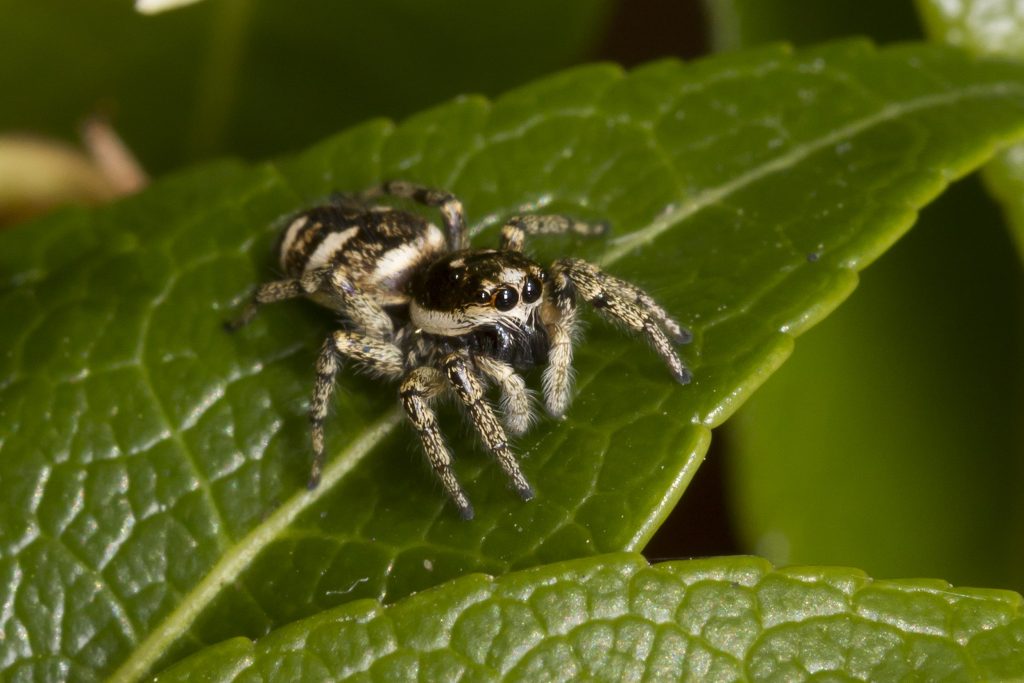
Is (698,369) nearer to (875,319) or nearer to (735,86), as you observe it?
(735,86)

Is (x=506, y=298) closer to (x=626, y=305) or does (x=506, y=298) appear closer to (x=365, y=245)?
(x=626, y=305)

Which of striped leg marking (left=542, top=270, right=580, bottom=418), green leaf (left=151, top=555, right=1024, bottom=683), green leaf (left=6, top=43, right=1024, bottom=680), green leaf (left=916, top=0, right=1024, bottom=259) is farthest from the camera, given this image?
green leaf (left=916, top=0, right=1024, bottom=259)

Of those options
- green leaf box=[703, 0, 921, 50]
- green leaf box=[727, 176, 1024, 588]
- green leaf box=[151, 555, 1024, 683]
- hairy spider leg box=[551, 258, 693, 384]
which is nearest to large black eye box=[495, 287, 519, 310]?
hairy spider leg box=[551, 258, 693, 384]

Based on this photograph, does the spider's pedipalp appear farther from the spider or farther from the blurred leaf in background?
the blurred leaf in background

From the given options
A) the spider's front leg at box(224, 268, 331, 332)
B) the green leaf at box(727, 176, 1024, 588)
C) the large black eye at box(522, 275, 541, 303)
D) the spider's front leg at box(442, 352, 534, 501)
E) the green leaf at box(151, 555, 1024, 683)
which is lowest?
the green leaf at box(727, 176, 1024, 588)

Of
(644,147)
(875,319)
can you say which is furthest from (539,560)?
(875,319)

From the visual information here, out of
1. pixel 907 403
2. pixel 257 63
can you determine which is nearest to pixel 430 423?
pixel 907 403

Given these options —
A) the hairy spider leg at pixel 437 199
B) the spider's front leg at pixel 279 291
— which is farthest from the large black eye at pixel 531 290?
the spider's front leg at pixel 279 291
